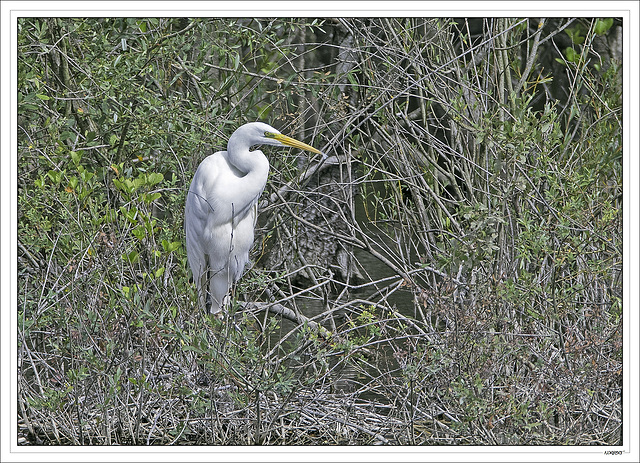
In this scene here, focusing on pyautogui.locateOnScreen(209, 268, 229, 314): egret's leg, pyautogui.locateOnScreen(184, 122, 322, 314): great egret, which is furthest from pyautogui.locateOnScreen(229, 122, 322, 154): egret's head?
pyautogui.locateOnScreen(209, 268, 229, 314): egret's leg

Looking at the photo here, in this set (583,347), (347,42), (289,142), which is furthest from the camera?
(347,42)

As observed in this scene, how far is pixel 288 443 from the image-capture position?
2.69 metres

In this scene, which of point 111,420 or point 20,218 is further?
point 20,218

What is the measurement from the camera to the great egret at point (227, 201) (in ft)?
9.17

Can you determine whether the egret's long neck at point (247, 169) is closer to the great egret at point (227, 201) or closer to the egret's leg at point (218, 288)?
the great egret at point (227, 201)

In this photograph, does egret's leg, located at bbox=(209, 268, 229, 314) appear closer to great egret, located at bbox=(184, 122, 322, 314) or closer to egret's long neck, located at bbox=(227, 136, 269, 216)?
great egret, located at bbox=(184, 122, 322, 314)

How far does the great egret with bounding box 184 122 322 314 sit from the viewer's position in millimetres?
2795

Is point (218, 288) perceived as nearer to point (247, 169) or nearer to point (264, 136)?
point (247, 169)

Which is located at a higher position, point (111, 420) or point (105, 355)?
point (105, 355)

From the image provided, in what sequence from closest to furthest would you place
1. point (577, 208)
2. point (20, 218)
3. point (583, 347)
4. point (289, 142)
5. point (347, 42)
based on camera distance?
1. point (583, 347)
2. point (577, 208)
3. point (289, 142)
4. point (20, 218)
5. point (347, 42)

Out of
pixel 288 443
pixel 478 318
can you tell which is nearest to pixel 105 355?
pixel 288 443

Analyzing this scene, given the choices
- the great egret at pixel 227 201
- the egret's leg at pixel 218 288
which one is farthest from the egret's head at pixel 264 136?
the egret's leg at pixel 218 288

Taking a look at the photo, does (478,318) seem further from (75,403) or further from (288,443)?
(75,403)

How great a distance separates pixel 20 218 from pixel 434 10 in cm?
185
